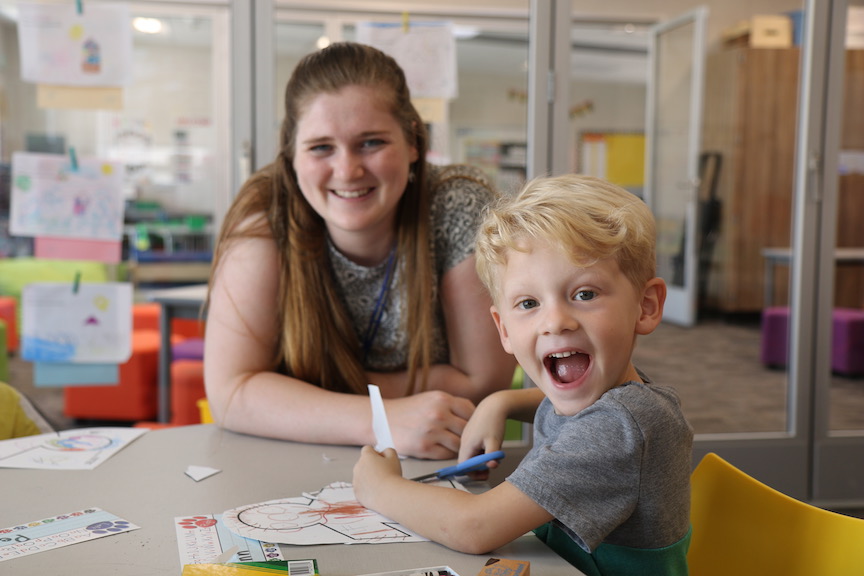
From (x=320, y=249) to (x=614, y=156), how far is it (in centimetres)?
237

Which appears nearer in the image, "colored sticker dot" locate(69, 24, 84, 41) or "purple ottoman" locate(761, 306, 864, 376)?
"colored sticker dot" locate(69, 24, 84, 41)

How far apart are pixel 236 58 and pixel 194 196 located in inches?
60.2

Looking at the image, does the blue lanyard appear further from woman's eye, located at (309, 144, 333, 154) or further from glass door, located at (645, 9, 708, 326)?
glass door, located at (645, 9, 708, 326)

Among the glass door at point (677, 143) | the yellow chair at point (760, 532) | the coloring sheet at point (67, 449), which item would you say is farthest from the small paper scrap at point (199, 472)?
the glass door at point (677, 143)

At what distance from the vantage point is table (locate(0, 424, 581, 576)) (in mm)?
794

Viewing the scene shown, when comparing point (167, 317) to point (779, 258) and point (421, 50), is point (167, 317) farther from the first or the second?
point (779, 258)

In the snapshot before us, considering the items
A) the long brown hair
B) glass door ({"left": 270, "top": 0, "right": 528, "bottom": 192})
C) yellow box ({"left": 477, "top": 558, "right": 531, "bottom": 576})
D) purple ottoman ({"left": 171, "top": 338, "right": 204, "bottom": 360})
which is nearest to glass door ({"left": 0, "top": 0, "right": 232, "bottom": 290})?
purple ottoman ({"left": 171, "top": 338, "right": 204, "bottom": 360})

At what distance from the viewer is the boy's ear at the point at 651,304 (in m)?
0.92

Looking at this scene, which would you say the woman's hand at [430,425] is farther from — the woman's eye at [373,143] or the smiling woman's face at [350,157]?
the woman's eye at [373,143]

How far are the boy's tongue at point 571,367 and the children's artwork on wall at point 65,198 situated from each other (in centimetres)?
222

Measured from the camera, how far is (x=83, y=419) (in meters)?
3.77

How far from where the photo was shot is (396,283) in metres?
1.46

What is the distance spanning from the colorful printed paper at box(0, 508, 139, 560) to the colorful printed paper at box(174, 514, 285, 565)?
0.06 metres

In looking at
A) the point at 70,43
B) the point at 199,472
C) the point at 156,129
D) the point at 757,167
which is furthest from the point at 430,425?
the point at 156,129
